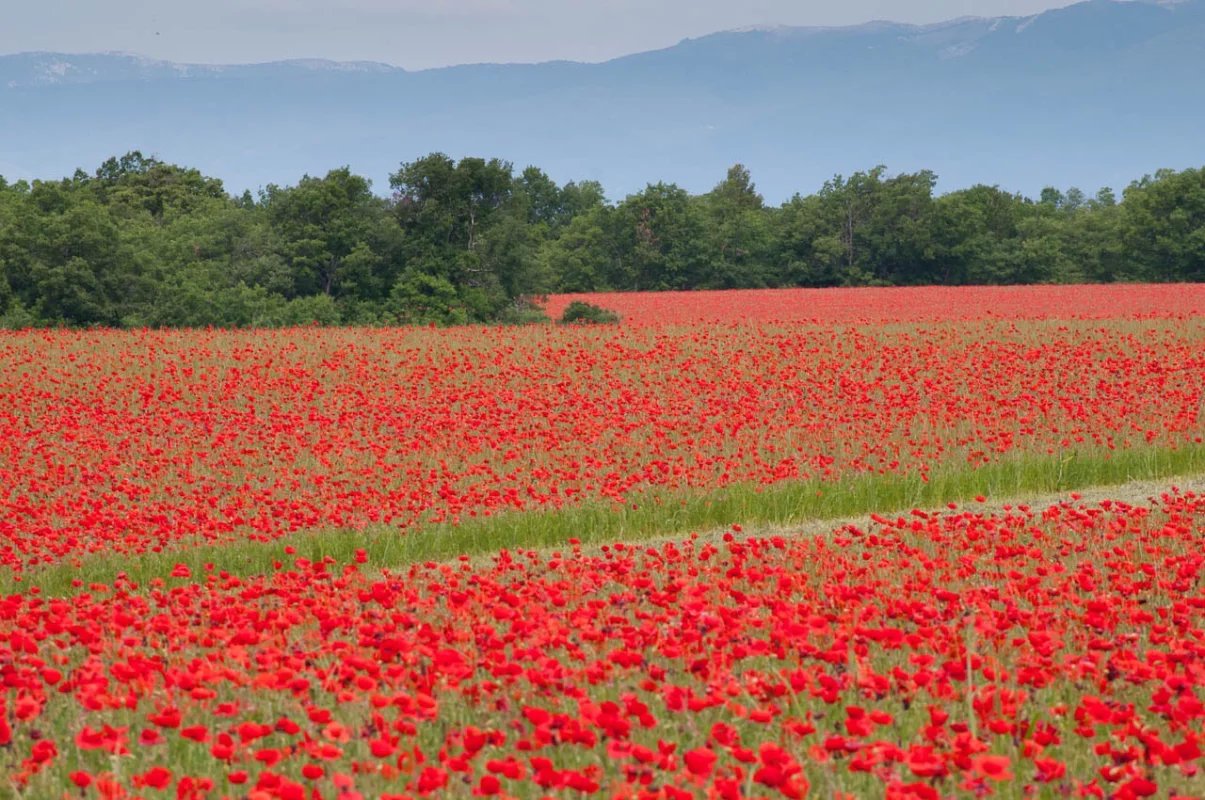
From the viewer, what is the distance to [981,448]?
49.8ft

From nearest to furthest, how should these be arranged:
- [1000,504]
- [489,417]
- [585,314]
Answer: [1000,504]
[489,417]
[585,314]

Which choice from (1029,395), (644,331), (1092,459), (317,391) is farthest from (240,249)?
Answer: (1092,459)

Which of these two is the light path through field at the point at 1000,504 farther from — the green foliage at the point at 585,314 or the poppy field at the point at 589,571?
the green foliage at the point at 585,314

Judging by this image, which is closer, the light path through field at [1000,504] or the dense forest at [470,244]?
the light path through field at [1000,504]

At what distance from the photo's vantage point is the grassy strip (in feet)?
33.4

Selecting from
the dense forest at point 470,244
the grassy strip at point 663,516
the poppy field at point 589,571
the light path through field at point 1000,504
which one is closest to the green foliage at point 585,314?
the dense forest at point 470,244

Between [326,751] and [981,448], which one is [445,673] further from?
[981,448]

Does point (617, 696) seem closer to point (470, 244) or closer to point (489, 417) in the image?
point (489, 417)

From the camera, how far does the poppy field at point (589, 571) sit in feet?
13.1

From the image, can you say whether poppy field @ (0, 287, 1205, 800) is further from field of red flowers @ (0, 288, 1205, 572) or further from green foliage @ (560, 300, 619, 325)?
green foliage @ (560, 300, 619, 325)

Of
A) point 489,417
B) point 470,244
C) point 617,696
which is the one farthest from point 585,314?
point 617,696

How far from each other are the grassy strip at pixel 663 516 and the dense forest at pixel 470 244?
2308cm

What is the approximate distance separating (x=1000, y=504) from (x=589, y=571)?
644 cm

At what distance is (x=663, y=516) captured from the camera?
472 inches
